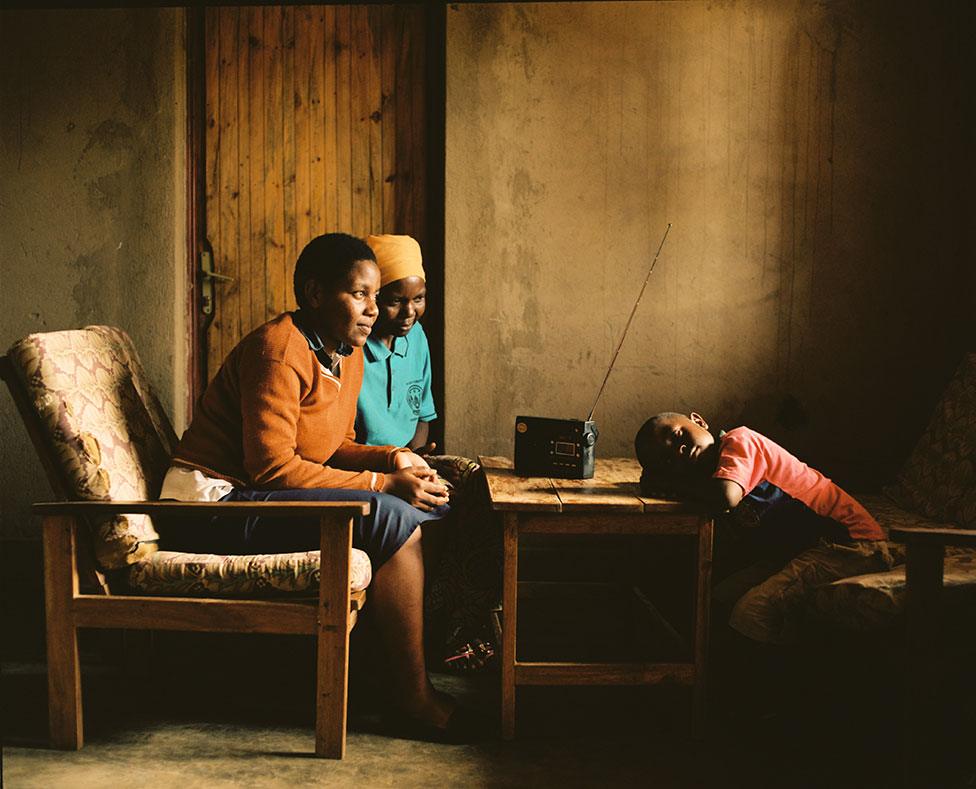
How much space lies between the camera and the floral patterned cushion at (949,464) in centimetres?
274

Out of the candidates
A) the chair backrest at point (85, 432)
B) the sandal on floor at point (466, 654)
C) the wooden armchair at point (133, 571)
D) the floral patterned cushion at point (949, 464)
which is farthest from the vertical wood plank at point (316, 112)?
the floral patterned cushion at point (949, 464)

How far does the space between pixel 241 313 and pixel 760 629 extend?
2.44 m

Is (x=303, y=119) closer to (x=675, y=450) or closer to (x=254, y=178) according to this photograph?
(x=254, y=178)

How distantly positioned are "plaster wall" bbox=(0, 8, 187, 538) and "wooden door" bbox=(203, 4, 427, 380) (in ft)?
0.60

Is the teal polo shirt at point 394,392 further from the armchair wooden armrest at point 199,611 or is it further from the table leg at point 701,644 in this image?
the table leg at point 701,644

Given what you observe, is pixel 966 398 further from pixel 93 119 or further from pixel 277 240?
pixel 93 119

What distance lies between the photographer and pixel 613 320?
3588 mm

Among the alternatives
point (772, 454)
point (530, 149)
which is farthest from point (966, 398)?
point (530, 149)

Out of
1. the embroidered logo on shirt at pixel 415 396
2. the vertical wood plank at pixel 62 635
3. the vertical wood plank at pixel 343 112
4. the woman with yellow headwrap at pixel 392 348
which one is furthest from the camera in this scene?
the vertical wood plank at pixel 343 112

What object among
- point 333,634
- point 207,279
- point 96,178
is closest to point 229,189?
point 207,279

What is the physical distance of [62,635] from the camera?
2.25 m

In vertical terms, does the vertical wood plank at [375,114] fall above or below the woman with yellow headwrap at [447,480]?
above

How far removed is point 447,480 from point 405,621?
2.13ft

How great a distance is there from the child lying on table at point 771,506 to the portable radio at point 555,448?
19 centimetres
